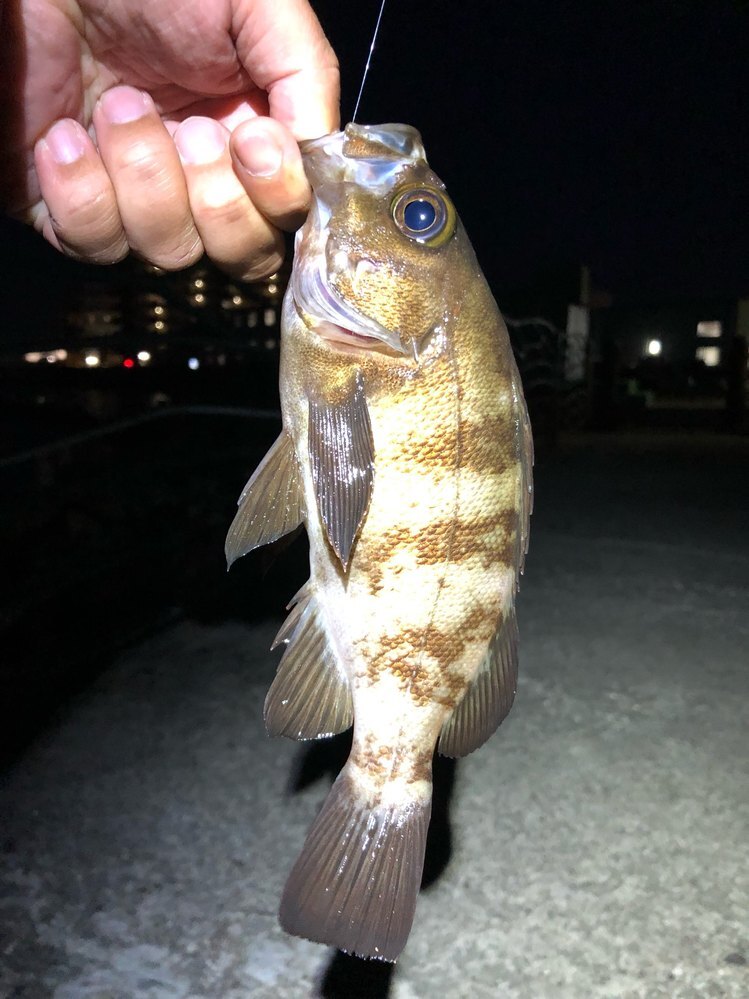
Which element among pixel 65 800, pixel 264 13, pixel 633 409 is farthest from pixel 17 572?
pixel 633 409

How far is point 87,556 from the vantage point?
4.71 meters

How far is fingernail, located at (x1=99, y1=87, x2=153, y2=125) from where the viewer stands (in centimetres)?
183

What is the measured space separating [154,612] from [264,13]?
423 centimetres

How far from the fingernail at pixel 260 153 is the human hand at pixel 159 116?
0.09ft

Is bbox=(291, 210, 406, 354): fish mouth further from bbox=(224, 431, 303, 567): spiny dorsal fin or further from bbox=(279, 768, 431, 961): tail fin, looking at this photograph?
bbox=(279, 768, 431, 961): tail fin

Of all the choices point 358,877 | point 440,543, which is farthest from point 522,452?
point 358,877

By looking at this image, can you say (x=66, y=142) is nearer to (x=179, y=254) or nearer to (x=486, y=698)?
(x=179, y=254)

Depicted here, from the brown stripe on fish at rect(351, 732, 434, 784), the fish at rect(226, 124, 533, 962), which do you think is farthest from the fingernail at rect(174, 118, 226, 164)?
the brown stripe on fish at rect(351, 732, 434, 784)

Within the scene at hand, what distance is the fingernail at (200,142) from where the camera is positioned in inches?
76.0

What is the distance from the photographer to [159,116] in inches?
74.5

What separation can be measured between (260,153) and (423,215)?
374 millimetres

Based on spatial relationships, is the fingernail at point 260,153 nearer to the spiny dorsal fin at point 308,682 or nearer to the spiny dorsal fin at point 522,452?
the spiny dorsal fin at point 522,452

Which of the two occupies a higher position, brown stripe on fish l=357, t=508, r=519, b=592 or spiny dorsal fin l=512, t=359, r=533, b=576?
spiny dorsal fin l=512, t=359, r=533, b=576

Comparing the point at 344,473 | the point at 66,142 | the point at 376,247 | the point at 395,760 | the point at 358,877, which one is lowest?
the point at 358,877
